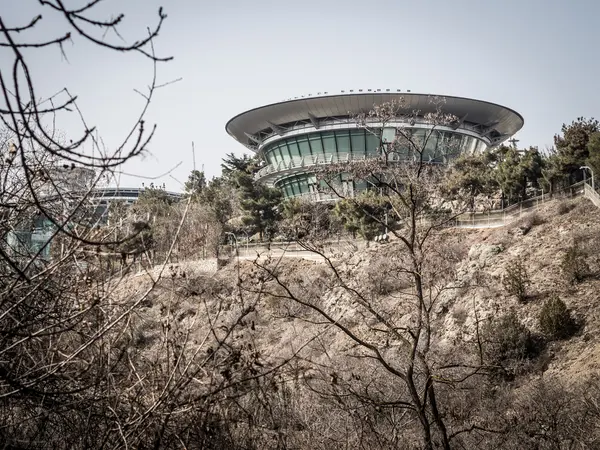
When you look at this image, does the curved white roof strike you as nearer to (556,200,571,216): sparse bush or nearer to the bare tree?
the bare tree

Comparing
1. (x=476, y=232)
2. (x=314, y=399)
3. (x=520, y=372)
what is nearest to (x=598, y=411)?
(x=314, y=399)

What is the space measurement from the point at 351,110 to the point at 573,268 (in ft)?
97.2

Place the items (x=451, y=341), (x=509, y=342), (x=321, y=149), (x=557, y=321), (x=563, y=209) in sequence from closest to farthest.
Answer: (x=509, y=342) → (x=557, y=321) → (x=451, y=341) → (x=563, y=209) → (x=321, y=149)

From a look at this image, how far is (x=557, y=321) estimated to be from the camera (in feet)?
63.9

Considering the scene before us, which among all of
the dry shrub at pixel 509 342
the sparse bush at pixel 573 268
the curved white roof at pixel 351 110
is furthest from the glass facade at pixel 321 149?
the dry shrub at pixel 509 342

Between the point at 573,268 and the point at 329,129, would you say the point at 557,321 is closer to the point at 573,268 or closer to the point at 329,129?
the point at 573,268

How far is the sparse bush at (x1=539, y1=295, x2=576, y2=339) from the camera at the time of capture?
19.4m

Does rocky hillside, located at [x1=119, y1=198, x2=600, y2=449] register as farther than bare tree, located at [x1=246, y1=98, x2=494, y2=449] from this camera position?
Yes

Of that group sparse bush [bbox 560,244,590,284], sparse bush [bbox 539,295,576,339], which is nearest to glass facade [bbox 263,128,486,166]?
sparse bush [bbox 560,244,590,284]

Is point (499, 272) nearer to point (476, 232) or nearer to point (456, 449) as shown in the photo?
point (476, 232)

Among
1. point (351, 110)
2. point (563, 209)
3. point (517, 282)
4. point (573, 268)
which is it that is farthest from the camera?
point (351, 110)

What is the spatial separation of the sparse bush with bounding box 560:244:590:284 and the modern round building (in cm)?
2410

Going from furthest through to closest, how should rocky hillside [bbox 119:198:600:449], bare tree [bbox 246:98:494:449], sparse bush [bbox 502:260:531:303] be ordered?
sparse bush [bbox 502:260:531:303] < rocky hillside [bbox 119:198:600:449] < bare tree [bbox 246:98:494:449]

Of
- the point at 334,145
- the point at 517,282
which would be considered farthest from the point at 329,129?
the point at 517,282
